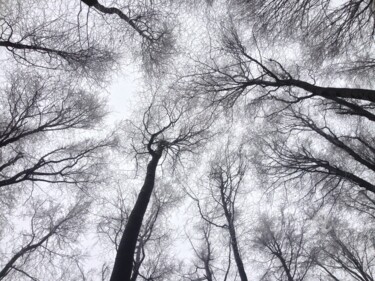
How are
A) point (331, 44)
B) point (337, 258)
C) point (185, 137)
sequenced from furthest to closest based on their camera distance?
point (337, 258)
point (185, 137)
point (331, 44)

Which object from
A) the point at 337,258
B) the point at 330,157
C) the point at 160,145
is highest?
the point at 330,157

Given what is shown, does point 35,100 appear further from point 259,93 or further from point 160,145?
point 259,93

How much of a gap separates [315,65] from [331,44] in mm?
680

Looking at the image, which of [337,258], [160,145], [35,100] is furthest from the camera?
[337,258]

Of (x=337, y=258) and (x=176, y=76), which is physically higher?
(x=176, y=76)

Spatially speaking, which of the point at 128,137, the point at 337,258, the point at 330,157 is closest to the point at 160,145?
the point at 128,137

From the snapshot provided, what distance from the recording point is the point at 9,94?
6641 millimetres

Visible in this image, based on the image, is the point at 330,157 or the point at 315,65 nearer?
the point at 315,65

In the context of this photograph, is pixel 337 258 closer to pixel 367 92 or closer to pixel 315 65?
pixel 315 65

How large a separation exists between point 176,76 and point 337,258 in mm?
9931

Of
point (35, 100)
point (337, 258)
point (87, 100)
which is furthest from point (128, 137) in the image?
point (337, 258)

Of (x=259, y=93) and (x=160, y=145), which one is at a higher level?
(x=259, y=93)

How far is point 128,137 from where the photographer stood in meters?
8.94

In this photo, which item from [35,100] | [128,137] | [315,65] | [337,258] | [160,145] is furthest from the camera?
[337,258]
